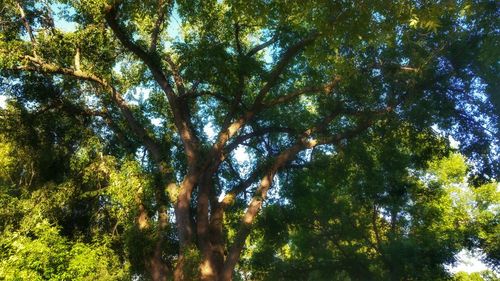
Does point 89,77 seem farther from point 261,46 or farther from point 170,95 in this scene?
point 261,46

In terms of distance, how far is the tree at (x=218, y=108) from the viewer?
12474 mm

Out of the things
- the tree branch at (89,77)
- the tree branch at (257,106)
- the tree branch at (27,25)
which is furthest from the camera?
the tree branch at (27,25)

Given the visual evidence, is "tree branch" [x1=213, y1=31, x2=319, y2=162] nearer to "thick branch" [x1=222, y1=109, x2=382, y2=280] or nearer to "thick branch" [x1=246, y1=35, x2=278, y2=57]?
"thick branch" [x1=246, y1=35, x2=278, y2=57]

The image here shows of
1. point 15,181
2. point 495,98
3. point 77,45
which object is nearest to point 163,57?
point 77,45

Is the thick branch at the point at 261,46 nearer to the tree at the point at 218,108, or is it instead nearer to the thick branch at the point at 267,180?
the tree at the point at 218,108

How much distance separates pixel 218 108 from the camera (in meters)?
17.7

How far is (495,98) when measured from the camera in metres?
12.6

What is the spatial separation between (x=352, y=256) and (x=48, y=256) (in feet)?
49.6

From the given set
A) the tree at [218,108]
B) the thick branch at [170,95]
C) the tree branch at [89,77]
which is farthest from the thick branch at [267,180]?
the tree branch at [89,77]

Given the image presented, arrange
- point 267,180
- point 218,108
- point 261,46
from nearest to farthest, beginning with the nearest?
point 267,180
point 261,46
point 218,108

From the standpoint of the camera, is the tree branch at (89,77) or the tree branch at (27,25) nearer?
the tree branch at (89,77)

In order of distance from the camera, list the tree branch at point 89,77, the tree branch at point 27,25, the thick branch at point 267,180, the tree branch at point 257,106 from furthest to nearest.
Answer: the tree branch at point 27,25 < the tree branch at point 89,77 < the tree branch at point 257,106 < the thick branch at point 267,180

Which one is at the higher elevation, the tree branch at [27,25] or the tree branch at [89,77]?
the tree branch at [27,25]

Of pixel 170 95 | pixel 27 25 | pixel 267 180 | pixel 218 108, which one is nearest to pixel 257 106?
pixel 267 180
